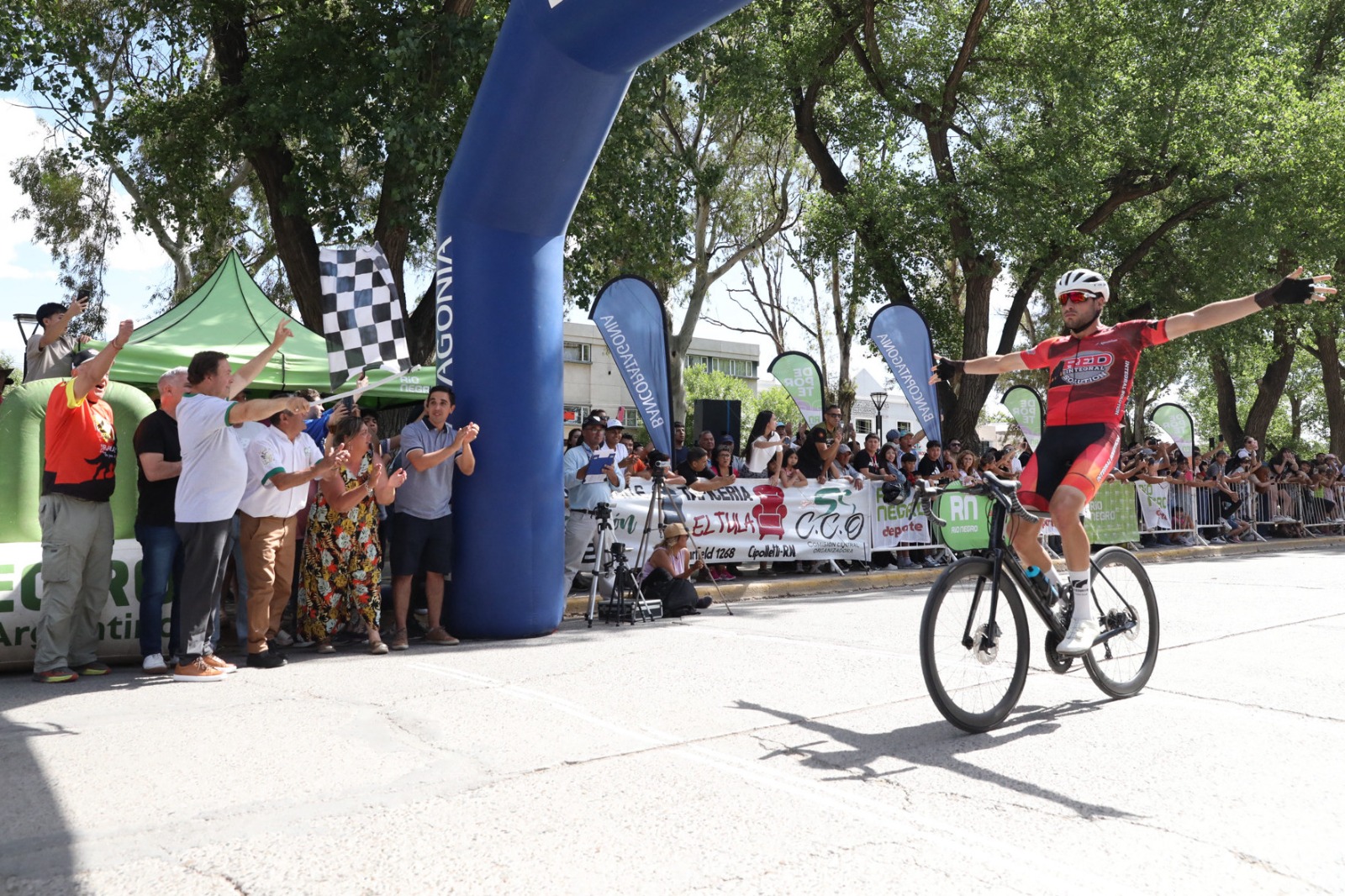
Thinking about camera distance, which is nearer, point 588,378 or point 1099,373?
point 1099,373

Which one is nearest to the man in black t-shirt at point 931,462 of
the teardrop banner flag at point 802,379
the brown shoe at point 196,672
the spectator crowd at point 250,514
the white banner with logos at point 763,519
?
the white banner with logos at point 763,519

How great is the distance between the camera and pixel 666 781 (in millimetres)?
4004

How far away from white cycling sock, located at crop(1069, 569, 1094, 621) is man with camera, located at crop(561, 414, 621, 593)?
4.97 m

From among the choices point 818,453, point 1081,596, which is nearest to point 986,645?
point 1081,596

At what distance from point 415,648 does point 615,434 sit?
4806mm

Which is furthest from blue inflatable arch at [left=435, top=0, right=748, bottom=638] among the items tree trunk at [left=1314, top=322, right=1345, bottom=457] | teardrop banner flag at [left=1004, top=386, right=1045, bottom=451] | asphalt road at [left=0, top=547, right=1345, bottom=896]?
tree trunk at [left=1314, top=322, right=1345, bottom=457]

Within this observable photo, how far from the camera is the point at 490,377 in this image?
313 inches

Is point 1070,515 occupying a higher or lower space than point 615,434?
lower

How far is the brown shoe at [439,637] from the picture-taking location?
25.5 feet

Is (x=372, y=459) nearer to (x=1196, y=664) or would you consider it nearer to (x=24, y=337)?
(x=24, y=337)

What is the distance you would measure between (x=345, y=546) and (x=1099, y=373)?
207 inches

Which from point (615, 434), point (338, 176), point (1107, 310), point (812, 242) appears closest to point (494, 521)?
point (615, 434)

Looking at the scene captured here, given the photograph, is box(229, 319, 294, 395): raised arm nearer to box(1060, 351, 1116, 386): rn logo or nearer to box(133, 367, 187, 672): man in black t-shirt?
box(133, 367, 187, 672): man in black t-shirt

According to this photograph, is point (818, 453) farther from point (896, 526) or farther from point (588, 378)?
point (588, 378)
